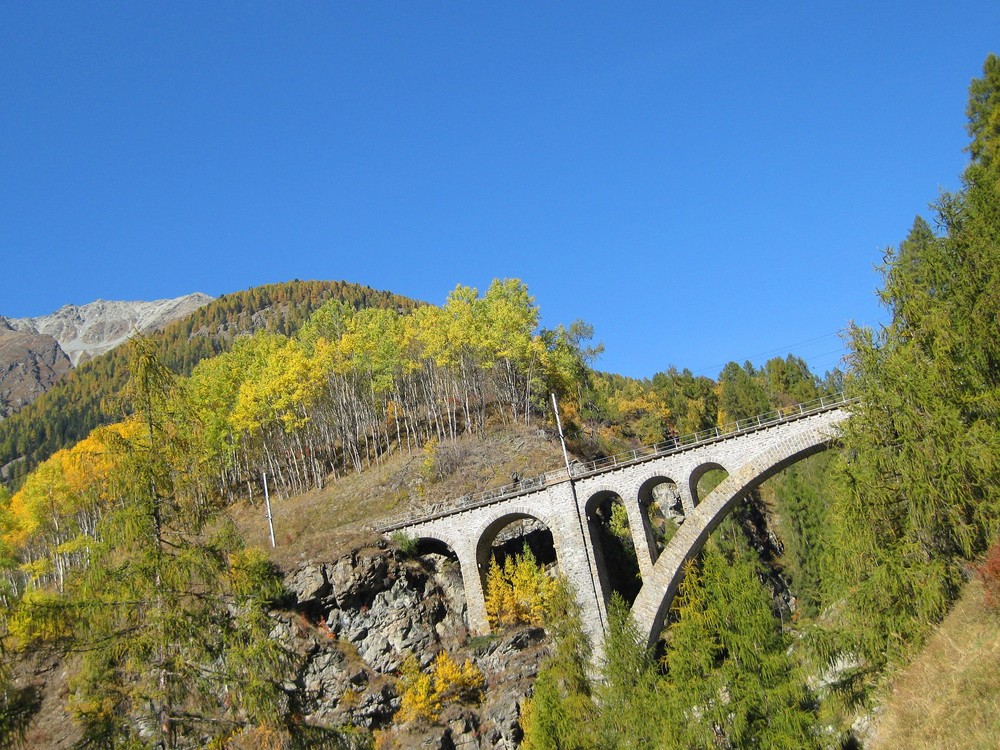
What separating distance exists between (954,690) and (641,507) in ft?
72.0

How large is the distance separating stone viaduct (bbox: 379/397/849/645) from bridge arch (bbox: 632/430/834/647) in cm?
5

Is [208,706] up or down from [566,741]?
up

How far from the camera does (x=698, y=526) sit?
35.1 meters

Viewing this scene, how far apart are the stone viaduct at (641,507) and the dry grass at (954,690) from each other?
52.2ft

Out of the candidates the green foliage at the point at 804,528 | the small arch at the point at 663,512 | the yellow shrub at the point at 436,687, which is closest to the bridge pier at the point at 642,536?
the small arch at the point at 663,512

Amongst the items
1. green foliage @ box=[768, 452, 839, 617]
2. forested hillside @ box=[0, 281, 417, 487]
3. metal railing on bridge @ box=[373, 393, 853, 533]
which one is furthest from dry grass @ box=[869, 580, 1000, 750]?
forested hillside @ box=[0, 281, 417, 487]

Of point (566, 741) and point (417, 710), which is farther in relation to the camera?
point (417, 710)

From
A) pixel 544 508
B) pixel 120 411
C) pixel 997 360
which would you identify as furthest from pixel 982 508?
pixel 544 508

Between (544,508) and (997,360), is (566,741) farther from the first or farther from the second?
(997,360)

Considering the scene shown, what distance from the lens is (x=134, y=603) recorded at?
11.8m

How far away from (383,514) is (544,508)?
468 inches

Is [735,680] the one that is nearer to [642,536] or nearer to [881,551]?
[881,551]

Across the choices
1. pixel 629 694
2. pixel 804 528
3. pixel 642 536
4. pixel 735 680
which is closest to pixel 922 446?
pixel 735 680

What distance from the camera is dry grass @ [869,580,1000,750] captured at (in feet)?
44.6
